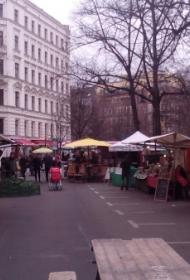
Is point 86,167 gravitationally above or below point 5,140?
below

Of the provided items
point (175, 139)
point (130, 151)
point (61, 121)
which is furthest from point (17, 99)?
point (175, 139)

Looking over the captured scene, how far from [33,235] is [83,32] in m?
27.8

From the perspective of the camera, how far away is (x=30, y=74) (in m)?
89.1

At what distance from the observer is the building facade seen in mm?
80750

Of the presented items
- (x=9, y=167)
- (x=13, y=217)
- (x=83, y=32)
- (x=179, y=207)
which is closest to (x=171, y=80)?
(x=83, y=32)

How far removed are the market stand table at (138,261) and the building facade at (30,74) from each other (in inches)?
2617

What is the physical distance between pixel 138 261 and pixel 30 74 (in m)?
83.6

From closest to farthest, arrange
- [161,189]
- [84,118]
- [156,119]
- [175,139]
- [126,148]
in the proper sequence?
1. [161,189]
2. [175,139]
3. [126,148]
4. [156,119]
5. [84,118]

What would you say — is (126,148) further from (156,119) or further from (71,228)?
(71,228)

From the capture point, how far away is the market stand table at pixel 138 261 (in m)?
6.17

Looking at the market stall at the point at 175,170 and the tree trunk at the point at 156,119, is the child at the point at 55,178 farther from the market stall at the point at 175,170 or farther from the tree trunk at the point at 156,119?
the tree trunk at the point at 156,119

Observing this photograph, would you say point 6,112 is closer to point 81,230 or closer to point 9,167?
point 9,167

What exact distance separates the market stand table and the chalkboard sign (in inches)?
596

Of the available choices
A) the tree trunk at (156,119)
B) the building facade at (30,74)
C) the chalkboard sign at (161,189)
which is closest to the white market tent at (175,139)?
the chalkboard sign at (161,189)
